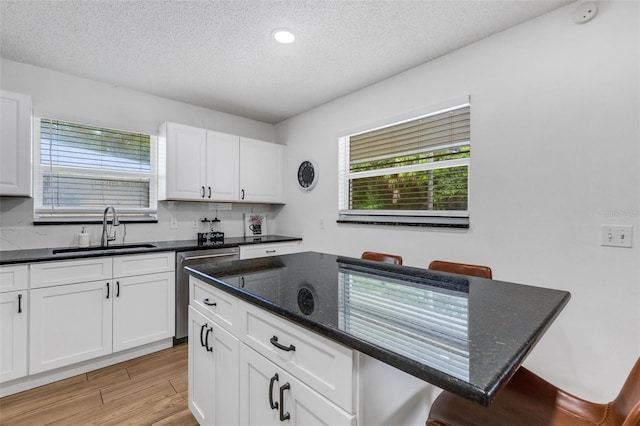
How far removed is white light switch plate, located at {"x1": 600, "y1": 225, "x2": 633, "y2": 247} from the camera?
5.40 ft

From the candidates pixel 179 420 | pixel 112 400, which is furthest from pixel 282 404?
pixel 112 400

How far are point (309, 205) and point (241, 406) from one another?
8.51 ft

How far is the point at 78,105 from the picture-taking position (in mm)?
2785

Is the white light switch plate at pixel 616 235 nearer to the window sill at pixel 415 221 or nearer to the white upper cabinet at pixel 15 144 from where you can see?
the window sill at pixel 415 221

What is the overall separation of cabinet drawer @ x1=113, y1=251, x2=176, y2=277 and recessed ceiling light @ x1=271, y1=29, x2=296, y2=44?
2.03 meters

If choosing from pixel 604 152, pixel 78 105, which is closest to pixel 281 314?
pixel 604 152

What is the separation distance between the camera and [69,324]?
7.52 feet

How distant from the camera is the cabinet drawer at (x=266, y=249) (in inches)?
129

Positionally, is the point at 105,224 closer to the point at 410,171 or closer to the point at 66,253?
the point at 66,253

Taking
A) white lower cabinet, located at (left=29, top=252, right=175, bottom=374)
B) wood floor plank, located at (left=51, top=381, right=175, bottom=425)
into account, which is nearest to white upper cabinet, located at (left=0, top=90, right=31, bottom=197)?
white lower cabinet, located at (left=29, top=252, right=175, bottom=374)

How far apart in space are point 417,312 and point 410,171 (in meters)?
1.95

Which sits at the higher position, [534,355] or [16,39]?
[16,39]

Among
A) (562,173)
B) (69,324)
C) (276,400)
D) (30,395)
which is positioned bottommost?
(30,395)

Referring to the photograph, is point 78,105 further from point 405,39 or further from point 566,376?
point 566,376
